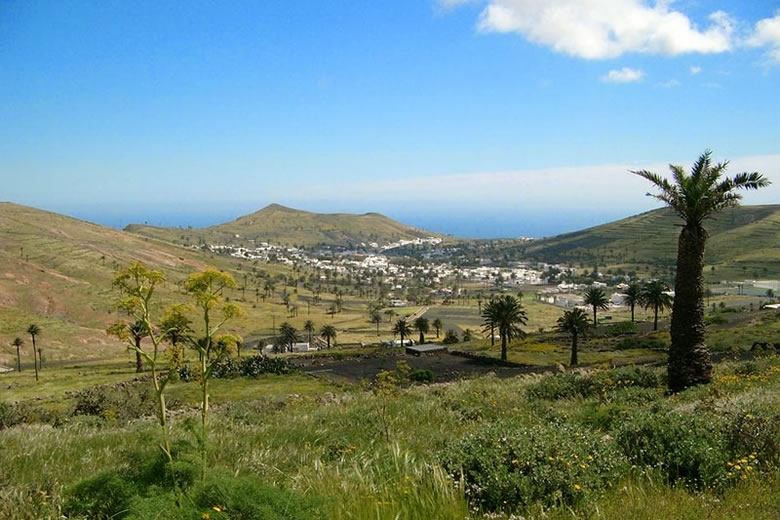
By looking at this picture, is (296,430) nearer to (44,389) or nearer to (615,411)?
(615,411)

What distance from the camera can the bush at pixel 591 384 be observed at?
52.8 feet

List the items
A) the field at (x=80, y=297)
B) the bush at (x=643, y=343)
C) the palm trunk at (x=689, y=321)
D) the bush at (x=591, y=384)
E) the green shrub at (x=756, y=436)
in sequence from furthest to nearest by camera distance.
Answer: the field at (x=80, y=297)
the bush at (x=643, y=343)
the palm trunk at (x=689, y=321)
the bush at (x=591, y=384)
the green shrub at (x=756, y=436)

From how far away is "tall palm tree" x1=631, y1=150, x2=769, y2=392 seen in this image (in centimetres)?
1672

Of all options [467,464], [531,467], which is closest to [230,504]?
[467,464]

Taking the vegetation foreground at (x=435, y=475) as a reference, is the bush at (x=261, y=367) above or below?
below

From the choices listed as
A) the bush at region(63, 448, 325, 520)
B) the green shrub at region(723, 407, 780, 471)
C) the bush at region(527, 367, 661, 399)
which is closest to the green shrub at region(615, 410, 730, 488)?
the green shrub at region(723, 407, 780, 471)

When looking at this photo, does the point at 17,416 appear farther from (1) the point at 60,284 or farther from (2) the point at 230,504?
(1) the point at 60,284

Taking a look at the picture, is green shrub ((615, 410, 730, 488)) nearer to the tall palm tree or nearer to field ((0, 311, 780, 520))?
field ((0, 311, 780, 520))

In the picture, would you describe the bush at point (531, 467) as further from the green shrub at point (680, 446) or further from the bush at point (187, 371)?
the bush at point (187, 371)

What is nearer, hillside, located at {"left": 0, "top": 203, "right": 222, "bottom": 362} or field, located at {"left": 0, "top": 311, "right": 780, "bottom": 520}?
field, located at {"left": 0, "top": 311, "right": 780, "bottom": 520}

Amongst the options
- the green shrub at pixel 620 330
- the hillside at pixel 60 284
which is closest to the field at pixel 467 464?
the hillside at pixel 60 284

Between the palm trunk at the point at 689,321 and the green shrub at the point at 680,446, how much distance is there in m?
11.1

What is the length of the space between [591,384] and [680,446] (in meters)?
11.8

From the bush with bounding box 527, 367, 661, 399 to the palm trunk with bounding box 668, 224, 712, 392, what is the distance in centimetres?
125
